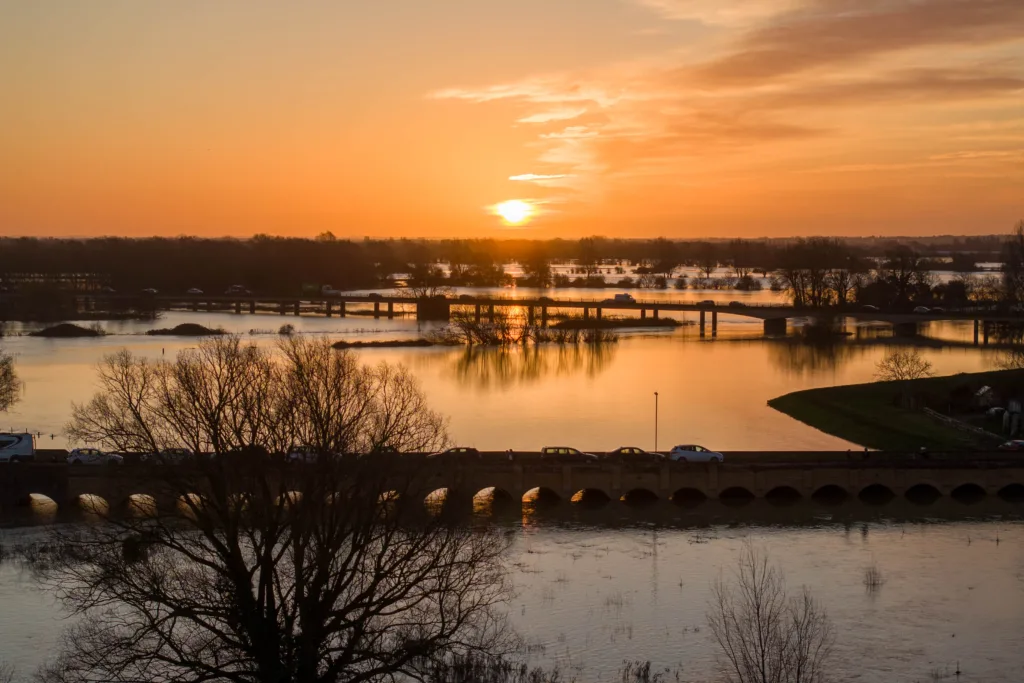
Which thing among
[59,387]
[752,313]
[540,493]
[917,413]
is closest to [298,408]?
[540,493]

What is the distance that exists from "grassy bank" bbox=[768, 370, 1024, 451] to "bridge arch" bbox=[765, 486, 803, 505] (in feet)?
26.0

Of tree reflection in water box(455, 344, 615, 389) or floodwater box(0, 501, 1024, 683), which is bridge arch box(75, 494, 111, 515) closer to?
floodwater box(0, 501, 1024, 683)

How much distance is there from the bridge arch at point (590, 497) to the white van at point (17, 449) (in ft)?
47.4

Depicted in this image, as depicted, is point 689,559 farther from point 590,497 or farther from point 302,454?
point 302,454

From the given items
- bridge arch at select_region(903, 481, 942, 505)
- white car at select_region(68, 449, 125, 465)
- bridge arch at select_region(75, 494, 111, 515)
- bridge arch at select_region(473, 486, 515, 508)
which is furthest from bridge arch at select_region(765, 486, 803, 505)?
white car at select_region(68, 449, 125, 465)

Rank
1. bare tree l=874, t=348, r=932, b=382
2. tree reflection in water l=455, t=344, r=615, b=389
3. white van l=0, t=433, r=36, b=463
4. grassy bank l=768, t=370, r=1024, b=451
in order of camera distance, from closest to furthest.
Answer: white van l=0, t=433, r=36, b=463
grassy bank l=768, t=370, r=1024, b=451
bare tree l=874, t=348, r=932, b=382
tree reflection in water l=455, t=344, r=615, b=389

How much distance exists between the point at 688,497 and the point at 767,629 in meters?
14.1

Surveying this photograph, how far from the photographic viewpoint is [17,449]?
32.1m

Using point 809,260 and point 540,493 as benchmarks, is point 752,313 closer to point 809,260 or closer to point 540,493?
point 809,260

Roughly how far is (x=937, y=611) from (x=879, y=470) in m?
9.64

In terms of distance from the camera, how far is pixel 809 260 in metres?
105

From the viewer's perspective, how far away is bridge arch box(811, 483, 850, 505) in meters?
30.5

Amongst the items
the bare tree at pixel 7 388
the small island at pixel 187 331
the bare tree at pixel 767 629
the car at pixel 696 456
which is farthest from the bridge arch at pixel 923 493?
the small island at pixel 187 331

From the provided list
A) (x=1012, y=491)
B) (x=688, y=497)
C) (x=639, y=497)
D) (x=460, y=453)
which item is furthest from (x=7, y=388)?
(x=1012, y=491)
